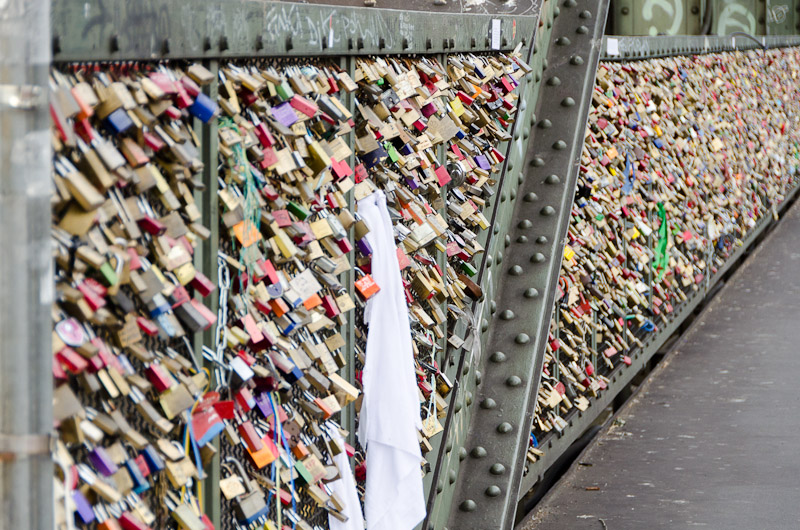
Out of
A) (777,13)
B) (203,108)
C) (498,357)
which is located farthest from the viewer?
(777,13)

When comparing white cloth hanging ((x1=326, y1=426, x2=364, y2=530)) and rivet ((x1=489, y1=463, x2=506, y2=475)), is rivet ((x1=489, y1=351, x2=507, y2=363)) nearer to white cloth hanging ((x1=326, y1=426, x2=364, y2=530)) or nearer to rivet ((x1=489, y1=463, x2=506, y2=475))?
rivet ((x1=489, y1=463, x2=506, y2=475))

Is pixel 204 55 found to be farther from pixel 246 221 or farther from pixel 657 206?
pixel 657 206

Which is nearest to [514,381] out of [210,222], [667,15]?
[210,222]

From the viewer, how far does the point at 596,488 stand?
509cm

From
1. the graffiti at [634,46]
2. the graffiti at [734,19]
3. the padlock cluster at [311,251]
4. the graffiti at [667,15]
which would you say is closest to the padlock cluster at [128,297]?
the padlock cluster at [311,251]

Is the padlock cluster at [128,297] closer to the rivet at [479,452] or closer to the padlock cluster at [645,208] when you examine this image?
the rivet at [479,452]

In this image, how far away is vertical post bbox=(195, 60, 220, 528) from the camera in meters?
2.13

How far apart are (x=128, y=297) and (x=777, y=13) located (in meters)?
19.5

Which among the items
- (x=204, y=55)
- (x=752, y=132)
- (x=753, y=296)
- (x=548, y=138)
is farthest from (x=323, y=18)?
(x=752, y=132)

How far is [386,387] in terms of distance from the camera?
296 centimetres

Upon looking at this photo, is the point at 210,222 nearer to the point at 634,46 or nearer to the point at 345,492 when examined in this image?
the point at 345,492

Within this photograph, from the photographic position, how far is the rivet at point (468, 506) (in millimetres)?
3691

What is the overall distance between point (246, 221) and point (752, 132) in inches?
371

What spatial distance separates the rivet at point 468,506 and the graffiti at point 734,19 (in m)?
16.2
